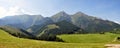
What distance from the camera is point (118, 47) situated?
1730 inches

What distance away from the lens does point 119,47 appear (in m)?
44.1

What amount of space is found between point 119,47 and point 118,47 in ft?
0.86
